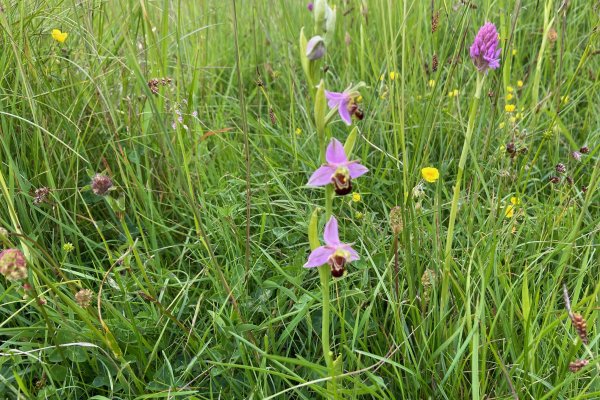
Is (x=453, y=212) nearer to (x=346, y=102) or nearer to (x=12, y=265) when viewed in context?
(x=346, y=102)

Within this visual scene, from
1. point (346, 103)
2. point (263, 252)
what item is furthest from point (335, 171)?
point (263, 252)

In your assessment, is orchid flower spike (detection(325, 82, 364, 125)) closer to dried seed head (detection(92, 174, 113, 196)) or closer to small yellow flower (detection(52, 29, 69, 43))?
dried seed head (detection(92, 174, 113, 196))

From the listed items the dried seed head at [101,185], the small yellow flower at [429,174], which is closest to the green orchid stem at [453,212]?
the small yellow flower at [429,174]

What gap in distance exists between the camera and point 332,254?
3.72 feet

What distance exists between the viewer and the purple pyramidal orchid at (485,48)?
4.67ft

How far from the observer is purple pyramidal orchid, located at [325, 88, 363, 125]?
1108 millimetres

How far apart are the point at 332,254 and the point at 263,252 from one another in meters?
0.46

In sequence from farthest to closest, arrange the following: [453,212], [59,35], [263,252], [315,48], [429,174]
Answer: [59,35] < [429,174] < [263,252] < [453,212] < [315,48]

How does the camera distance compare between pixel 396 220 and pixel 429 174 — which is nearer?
pixel 396 220

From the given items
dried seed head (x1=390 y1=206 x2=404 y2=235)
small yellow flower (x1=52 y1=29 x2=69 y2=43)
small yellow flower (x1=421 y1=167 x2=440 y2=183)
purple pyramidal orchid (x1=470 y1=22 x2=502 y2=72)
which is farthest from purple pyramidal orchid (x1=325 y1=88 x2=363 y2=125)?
small yellow flower (x1=52 y1=29 x2=69 y2=43)

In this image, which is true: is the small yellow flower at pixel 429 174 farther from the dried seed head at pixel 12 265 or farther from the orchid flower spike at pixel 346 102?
the dried seed head at pixel 12 265

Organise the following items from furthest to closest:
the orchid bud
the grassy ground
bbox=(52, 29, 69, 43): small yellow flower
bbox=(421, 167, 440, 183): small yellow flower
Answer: bbox=(52, 29, 69, 43): small yellow flower → bbox=(421, 167, 440, 183): small yellow flower → the grassy ground → the orchid bud

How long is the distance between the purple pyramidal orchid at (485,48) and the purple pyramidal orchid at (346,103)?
0.49 metres

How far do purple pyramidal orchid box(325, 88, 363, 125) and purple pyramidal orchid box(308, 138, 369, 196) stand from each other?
2.3 inches
